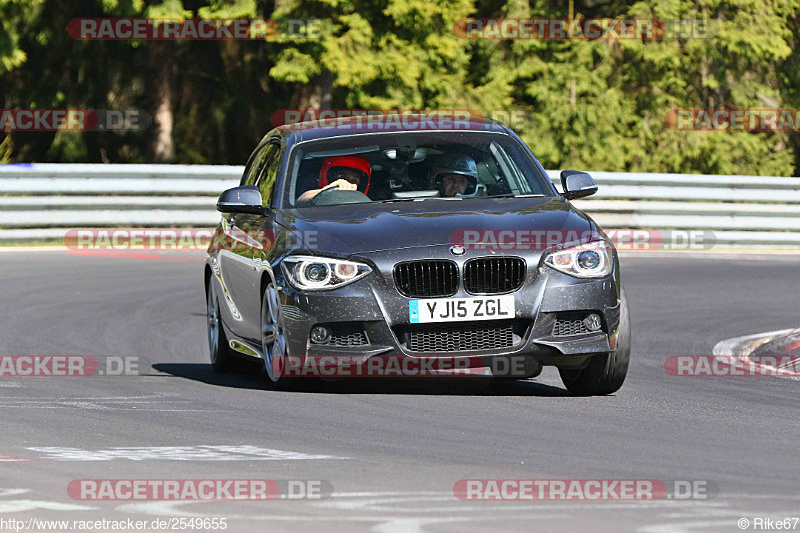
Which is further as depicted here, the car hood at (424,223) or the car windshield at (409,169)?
the car windshield at (409,169)

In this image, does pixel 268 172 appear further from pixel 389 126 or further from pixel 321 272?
pixel 321 272

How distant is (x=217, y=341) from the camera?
11.3 metres

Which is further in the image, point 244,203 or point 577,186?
point 577,186

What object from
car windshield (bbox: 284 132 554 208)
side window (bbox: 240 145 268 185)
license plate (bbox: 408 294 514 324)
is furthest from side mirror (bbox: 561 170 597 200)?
side window (bbox: 240 145 268 185)

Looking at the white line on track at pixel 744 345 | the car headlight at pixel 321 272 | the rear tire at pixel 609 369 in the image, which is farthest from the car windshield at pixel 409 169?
the white line on track at pixel 744 345

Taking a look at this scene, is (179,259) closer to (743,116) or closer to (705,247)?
(705,247)

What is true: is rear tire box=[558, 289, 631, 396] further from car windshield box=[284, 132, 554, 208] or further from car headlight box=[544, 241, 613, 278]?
car windshield box=[284, 132, 554, 208]

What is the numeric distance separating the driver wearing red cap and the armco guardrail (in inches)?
423

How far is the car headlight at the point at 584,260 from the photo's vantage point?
9062mm

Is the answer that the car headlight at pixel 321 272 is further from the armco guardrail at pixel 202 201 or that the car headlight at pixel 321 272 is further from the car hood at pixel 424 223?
the armco guardrail at pixel 202 201

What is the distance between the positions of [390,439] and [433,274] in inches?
59.5

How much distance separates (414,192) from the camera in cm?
1012

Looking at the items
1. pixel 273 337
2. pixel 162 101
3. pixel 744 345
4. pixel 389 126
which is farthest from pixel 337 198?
pixel 162 101

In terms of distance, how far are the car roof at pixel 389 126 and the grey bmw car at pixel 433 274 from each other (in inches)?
15.3
